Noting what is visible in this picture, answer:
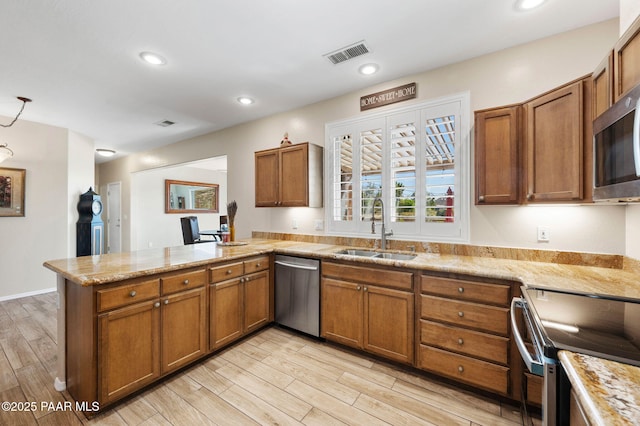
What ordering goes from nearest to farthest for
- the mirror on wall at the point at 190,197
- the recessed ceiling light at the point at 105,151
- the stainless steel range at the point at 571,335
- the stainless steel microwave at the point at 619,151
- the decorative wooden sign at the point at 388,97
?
the stainless steel range at the point at 571,335 → the stainless steel microwave at the point at 619,151 → the decorative wooden sign at the point at 388,97 → the recessed ceiling light at the point at 105,151 → the mirror on wall at the point at 190,197

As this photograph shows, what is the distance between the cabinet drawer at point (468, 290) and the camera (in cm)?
183

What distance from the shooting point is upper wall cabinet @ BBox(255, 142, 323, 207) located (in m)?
3.17

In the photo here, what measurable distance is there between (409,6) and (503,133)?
1.19 m

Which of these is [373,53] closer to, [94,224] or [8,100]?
[8,100]

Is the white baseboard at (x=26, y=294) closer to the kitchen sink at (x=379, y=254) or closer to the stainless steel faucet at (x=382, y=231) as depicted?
the kitchen sink at (x=379, y=254)

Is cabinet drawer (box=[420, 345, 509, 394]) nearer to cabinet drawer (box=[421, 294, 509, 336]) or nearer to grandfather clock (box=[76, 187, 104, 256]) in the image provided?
cabinet drawer (box=[421, 294, 509, 336])

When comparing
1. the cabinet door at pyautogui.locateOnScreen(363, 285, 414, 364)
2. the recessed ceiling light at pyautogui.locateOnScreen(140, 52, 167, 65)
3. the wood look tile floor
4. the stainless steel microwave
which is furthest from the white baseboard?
the stainless steel microwave

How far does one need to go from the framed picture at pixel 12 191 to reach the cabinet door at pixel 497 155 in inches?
245

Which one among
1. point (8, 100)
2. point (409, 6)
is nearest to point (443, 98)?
point (409, 6)

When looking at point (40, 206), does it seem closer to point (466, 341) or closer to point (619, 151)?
point (466, 341)

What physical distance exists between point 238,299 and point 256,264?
39 cm

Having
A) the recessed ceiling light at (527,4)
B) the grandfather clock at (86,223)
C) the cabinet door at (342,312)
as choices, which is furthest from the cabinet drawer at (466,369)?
the grandfather clock at (86,223)

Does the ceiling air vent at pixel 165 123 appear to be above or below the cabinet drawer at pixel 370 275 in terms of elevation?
above

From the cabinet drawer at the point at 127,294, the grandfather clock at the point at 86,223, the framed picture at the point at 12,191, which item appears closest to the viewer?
the cabinet drawer at the point at 127,294
